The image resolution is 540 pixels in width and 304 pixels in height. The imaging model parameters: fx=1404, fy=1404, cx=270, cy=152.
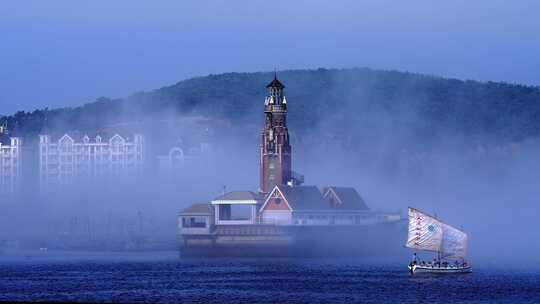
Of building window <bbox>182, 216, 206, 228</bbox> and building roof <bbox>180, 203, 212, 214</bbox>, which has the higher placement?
building roof <bbox>180, 203, 212, 214</bbox>

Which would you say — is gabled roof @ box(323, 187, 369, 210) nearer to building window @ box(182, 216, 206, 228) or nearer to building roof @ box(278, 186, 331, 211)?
building roof @ box(278, 186, 331, 211)

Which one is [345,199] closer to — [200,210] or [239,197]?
Result: [239,197]

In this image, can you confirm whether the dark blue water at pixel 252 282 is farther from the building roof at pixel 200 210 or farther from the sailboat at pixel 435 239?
the building roof at pixel 200 210

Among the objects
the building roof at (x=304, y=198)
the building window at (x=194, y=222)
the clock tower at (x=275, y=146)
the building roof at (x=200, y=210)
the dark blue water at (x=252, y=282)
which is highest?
the clock tower at (x=275, y=146)

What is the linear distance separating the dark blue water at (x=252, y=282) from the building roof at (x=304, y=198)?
1576 cm

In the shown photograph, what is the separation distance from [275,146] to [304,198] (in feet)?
27.8

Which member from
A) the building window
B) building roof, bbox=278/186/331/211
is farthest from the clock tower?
the building window

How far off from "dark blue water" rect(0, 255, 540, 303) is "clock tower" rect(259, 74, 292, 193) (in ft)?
73.6

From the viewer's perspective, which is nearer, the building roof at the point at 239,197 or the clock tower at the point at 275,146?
the building roof at the point at 239,197

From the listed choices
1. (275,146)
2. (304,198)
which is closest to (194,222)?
(304,198)

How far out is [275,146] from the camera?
7254 inches

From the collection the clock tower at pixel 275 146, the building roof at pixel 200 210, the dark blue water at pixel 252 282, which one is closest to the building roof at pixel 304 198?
the clock tower at pixel 275 146

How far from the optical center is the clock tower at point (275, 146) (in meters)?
184

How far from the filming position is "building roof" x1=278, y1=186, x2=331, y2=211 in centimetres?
17838
